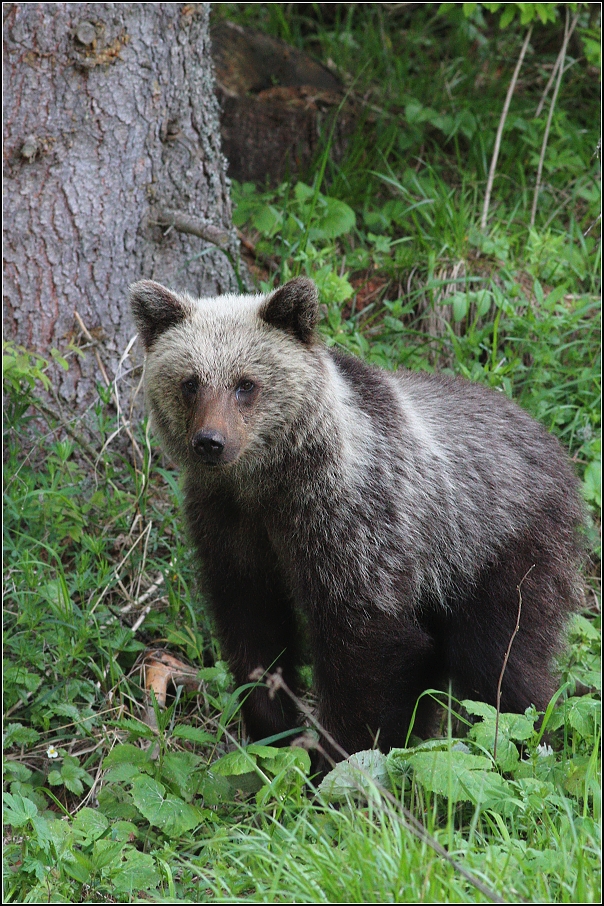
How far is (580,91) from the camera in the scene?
799 cm

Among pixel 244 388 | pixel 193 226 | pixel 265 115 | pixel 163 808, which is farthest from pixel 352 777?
pixel 265 115

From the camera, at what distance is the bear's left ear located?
13.0 ft

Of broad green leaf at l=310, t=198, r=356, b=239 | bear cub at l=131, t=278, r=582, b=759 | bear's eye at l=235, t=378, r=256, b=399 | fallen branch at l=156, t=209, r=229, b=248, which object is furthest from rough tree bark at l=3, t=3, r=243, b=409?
bear's eye at l=235, t=378, r=256, b=399

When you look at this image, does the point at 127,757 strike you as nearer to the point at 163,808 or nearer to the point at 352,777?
the point at 163,808

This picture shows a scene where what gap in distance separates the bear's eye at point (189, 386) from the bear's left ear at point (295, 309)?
415mm

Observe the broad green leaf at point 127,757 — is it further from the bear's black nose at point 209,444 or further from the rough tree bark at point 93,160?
the rough tree bark at point 93,160

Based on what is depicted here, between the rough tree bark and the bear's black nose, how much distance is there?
2118 millimetres

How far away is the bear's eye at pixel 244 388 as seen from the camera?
3.93 meters

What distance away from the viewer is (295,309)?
4.02 m

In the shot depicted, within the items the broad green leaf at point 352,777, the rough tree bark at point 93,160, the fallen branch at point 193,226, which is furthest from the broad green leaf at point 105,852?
the fallen branch at point 193,226

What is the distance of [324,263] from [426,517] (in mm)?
2591

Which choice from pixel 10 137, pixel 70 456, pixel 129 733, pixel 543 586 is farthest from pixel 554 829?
pixel 10 137

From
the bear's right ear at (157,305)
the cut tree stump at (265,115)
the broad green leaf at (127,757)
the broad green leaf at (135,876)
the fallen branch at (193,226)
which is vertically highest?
the cut tree stump at (265,115)

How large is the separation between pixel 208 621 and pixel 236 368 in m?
1.50
